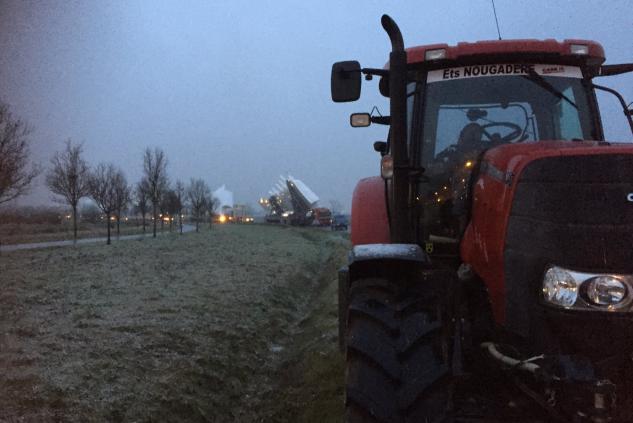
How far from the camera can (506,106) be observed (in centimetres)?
343

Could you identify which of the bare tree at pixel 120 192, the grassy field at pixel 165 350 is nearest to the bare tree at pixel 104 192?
the bare tree at pixel 120 192

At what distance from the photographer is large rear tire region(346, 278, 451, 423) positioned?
7.28ft

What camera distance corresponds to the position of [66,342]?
6.41m

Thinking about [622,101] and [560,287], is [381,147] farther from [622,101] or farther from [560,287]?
[560,287]

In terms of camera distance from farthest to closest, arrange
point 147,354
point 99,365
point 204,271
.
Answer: point 204,271, point 147,354, point 99,365

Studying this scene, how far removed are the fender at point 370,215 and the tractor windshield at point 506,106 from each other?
0.70m

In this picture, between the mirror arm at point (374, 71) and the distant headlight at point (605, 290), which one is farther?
the mirror arm at point (374, 71)

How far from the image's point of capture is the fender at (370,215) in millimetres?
4039

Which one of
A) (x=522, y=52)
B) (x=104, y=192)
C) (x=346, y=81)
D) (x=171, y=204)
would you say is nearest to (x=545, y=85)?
(x=522, y=52)

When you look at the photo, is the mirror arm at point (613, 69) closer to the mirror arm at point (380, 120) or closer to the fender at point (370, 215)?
the mirror arm at point (380, 120)

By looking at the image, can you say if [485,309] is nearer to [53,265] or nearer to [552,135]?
[552,135]

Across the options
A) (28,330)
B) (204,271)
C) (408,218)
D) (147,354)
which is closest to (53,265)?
(204,271)

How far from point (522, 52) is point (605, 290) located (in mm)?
1888

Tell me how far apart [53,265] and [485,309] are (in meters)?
15.1
